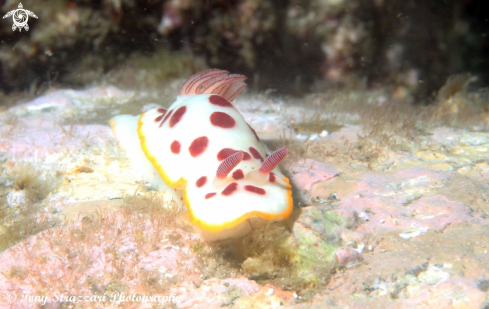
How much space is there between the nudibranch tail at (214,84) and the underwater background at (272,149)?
1.00 meters

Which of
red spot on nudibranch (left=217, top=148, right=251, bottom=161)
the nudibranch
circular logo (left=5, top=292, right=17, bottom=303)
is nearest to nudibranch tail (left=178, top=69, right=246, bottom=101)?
the nudibranch

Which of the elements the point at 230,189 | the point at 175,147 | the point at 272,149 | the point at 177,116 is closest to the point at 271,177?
the point at 230,189

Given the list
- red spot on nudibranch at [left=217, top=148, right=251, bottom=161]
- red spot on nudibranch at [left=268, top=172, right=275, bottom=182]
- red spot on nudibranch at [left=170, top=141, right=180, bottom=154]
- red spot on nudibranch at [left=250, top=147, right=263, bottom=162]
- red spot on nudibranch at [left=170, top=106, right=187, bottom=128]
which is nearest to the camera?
red spot on nudibranch at [left=268, top=172, right=275, bottom=182]

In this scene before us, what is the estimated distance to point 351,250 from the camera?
7.80ft

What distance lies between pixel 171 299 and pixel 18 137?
327cm

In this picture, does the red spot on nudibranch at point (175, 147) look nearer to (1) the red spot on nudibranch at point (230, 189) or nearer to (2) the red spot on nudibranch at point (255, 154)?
(2) the red spot on nudibranch at point (255, 154)

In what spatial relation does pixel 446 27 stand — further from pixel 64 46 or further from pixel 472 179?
pixel 64 46

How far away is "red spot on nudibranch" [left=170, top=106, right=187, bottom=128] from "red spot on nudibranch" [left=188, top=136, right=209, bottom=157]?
481mm

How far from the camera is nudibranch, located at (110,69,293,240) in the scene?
7.75 feet

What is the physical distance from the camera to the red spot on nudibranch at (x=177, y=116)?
3.33 meters

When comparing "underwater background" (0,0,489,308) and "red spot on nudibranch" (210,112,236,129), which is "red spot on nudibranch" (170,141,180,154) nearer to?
"red spot on nudibranch" (210,112,236,129)

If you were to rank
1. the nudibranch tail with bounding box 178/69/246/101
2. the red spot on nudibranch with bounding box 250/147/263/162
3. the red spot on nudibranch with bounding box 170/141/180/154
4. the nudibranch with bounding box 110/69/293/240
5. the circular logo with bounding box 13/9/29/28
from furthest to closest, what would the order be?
1. the circular logo with bounding box 13/9/29/28
2. the nudibranch tail with bounding box 178/69/246/101
3. the red spot on nudibranch with bounding box 170/141/180/154
4. the red spot on nudibranch with bounding box 250/147/263/162
5. the nudibranch with bounding box 110/69/293/240

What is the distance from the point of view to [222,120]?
122 inches

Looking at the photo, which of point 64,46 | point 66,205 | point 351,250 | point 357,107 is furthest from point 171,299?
point 64,46
